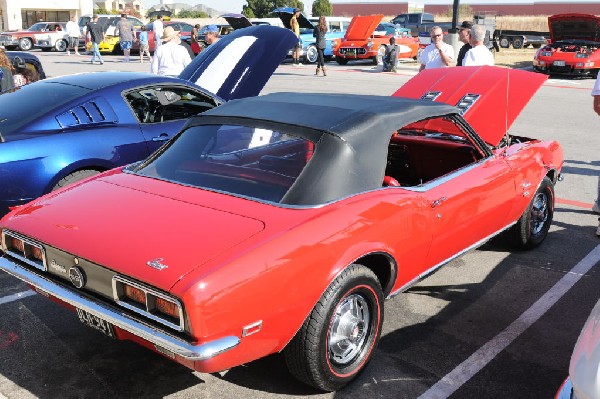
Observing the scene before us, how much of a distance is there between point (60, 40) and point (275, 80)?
17.3 m

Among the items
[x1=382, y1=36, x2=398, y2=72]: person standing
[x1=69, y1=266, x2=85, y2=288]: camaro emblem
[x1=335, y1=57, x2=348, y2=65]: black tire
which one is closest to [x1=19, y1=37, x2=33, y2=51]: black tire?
[x1=335, y1=57, x2=348, y2=65]: black tire

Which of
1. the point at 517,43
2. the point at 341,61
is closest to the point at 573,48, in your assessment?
the point at 341,61

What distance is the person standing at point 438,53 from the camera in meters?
8.93

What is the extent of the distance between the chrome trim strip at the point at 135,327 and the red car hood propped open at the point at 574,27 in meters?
18.5

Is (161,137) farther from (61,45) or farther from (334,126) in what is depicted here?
(61,45)

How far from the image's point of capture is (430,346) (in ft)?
12.9

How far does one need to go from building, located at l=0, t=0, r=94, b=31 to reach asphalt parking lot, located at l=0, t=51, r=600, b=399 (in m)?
53.5

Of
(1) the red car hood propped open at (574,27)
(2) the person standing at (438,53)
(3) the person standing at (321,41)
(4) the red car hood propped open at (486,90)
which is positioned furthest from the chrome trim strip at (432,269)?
(1) the red car hood propped open at (574,27)

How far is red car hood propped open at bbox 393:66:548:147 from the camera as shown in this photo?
538 cm

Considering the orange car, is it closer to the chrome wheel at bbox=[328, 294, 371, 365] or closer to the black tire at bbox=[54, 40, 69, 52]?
the black tire at bbox=[54, 40, 69, 52]

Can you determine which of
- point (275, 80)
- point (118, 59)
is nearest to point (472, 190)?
point (275, 80)

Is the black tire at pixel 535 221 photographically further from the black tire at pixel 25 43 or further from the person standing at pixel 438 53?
the black tire at pixel 25 43

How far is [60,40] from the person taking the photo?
31.2m

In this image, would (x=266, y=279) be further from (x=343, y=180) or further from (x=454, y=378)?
(x=454, y=378)
